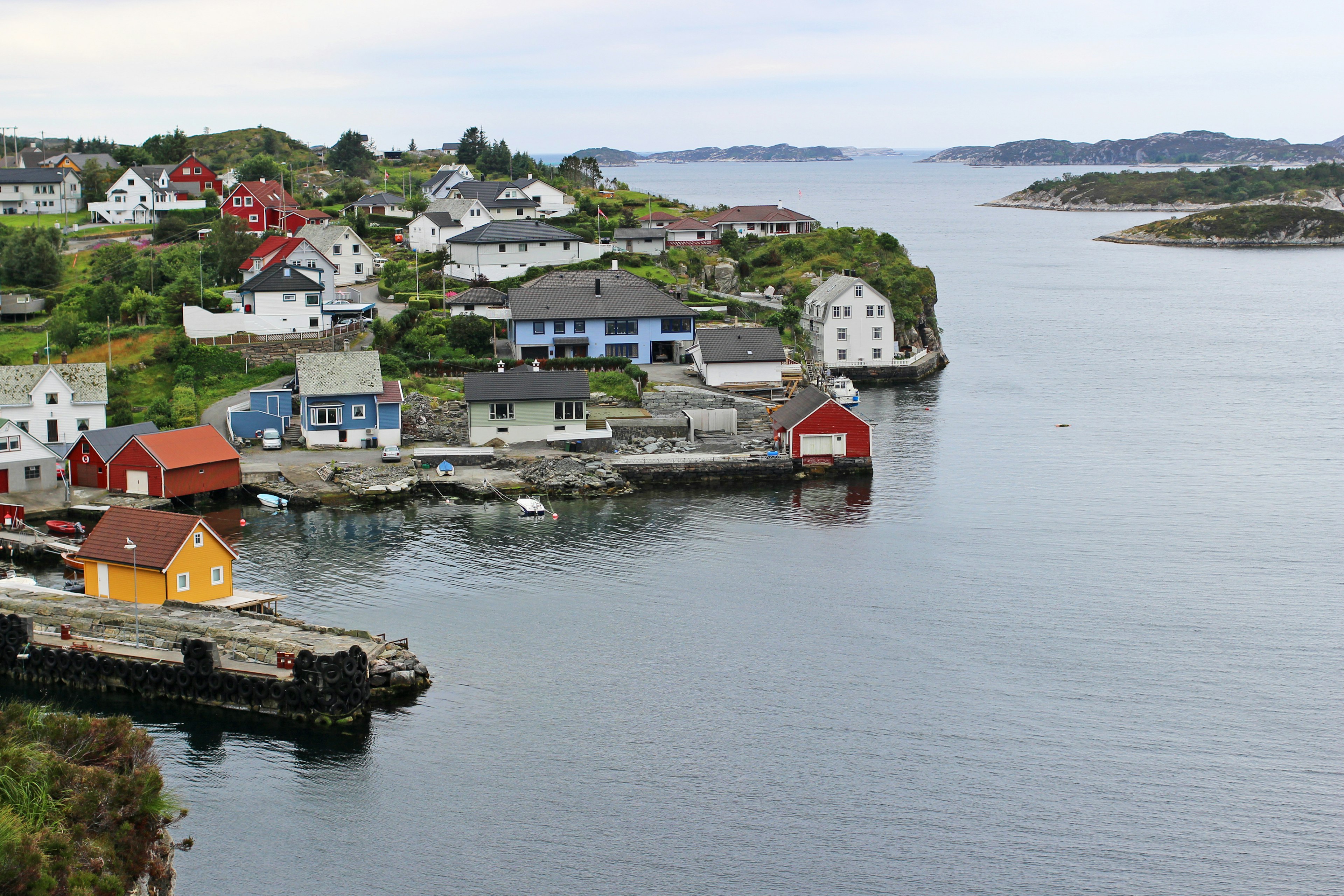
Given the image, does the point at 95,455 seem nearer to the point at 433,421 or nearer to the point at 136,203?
the point at 433,421

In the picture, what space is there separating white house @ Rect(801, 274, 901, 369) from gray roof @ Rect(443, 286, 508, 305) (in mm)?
18899

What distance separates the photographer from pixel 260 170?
352 ft

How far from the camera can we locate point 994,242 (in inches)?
6747

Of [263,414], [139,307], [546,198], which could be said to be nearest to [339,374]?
[263,414]

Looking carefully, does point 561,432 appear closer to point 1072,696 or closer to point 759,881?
point 1072,696

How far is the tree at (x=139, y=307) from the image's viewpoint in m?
62.7

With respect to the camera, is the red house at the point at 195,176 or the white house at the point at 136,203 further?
the red house at the point at 195,176

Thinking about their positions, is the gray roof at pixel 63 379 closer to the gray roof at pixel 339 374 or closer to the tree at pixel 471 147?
the gray roof at pixel 339 374

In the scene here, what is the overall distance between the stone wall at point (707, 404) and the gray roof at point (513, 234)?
21.5 m

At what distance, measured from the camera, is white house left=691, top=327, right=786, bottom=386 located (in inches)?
2381

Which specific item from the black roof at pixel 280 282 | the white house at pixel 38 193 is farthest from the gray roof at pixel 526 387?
the white house at pixel 38 193

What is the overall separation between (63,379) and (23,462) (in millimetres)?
4978

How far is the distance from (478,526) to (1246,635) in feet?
79.5

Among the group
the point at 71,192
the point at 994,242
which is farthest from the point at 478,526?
the point at 994,242
